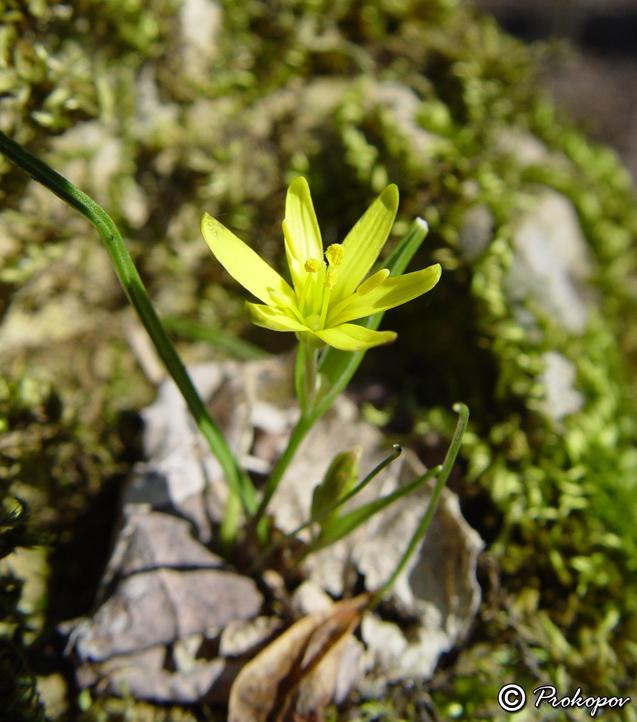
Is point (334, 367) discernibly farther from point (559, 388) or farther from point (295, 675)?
point (559, 388)

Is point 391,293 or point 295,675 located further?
point 295,675

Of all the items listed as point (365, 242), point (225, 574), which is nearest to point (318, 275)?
point (365, 242)

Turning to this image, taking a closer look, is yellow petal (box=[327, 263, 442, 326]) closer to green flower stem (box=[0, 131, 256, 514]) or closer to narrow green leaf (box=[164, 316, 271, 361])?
green flower stem (box=[0, 131, 256, 514])

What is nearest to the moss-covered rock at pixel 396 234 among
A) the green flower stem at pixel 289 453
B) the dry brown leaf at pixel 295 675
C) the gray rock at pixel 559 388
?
the gray rock at pixel 559 388

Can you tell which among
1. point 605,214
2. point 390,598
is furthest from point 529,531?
point 605,214

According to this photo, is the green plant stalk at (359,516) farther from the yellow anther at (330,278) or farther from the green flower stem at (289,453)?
the yellow anther at (330,278)

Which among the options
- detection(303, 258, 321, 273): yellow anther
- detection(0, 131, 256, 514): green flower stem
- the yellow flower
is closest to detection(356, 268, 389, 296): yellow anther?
the yellow flower
